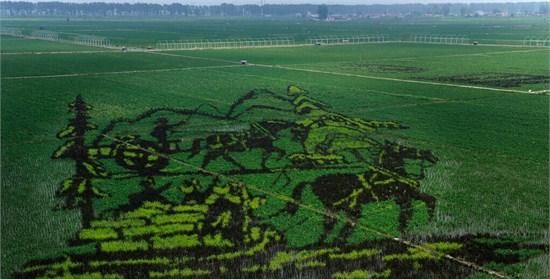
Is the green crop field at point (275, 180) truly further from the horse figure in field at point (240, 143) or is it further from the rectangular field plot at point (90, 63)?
the rectangular field plot at point (90, 63)

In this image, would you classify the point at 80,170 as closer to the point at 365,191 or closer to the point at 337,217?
the point at 337,217

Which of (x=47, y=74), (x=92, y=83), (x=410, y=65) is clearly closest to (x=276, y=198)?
(x=92, y=83)

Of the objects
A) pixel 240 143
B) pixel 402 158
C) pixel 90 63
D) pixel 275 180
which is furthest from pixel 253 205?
pixel 90 63

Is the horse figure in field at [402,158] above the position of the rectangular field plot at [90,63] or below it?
below

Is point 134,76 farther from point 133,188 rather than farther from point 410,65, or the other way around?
point 133,188

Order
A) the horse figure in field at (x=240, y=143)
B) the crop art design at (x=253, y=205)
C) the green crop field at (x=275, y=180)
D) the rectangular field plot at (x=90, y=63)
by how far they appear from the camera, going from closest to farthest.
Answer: the crop art design at (x=253, y=205)
the green crop field at (x=275, y=180)
the horse figure in field at (x=240, y=143)
the rectangular field plot at (x=90, y=63)

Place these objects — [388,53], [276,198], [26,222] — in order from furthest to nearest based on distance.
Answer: [388,53] < [276,198] < [26,222]

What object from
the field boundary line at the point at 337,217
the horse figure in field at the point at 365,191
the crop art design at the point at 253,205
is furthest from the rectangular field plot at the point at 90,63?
the horse figure in field at the point at 365,191
